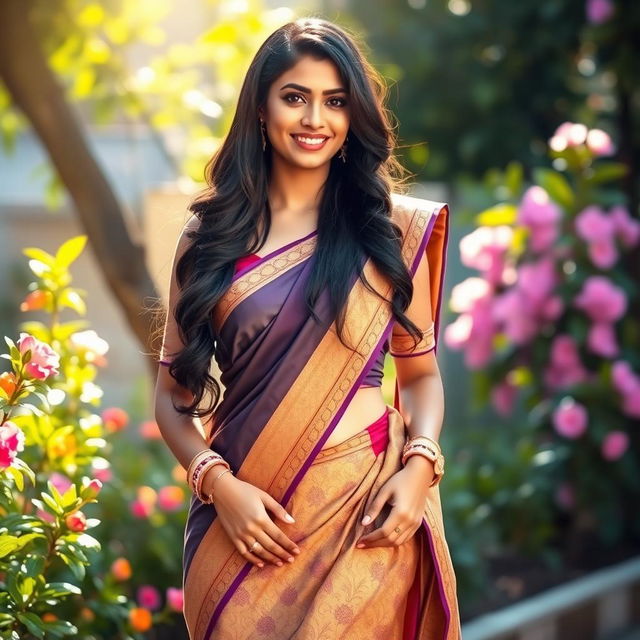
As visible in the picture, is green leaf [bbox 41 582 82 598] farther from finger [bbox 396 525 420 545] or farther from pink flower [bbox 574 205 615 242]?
pink flower [bbox 574 205 615 242]

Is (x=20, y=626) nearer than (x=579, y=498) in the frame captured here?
Yes

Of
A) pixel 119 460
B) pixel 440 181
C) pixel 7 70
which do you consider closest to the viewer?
pixel 7 70

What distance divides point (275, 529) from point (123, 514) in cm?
210

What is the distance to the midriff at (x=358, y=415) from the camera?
9.17 ft

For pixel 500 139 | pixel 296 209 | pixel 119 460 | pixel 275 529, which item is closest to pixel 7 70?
pixel 119 460

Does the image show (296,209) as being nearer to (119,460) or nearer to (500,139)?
(119,460)

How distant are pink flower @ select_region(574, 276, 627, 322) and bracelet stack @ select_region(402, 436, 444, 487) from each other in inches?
128

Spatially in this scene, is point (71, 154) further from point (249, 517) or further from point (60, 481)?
point (249, 517)

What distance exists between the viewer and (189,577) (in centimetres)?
283

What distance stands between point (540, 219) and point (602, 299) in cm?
44

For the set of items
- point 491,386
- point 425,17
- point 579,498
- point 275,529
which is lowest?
point 579,498

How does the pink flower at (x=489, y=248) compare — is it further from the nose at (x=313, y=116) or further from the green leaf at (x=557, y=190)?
the nose at (x=313, y=116)

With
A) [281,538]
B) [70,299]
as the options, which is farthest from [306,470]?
[70,299]

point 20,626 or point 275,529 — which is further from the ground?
point 275,529
